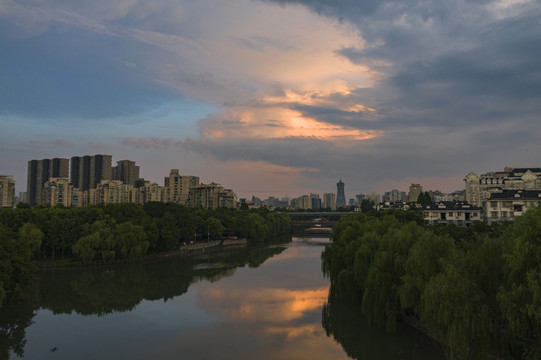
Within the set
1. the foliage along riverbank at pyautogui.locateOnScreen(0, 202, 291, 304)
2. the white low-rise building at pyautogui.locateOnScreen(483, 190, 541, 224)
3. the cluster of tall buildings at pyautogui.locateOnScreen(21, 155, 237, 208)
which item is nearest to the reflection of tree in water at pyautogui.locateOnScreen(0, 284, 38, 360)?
the foliage along riverbank at pyautogui.locateOnScreen(0, 202, 291, 304)

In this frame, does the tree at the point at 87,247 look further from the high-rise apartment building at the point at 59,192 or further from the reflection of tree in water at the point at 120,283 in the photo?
the high-rise apartment building at the point at 59,192

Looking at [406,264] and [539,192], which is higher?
[539,192]

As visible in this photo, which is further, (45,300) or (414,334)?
(45,300)

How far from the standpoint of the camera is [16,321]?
2392 centimetres

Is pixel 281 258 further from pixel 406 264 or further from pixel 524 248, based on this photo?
pixel 524 248

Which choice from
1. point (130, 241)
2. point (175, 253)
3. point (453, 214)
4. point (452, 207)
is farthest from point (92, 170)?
point (453, 214)

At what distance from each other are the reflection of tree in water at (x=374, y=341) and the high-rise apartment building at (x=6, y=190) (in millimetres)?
98371

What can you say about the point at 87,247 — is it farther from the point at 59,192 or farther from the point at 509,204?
the point at 59,192

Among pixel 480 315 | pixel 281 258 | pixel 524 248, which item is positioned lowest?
pixel 281 258

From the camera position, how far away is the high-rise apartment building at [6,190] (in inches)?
3733

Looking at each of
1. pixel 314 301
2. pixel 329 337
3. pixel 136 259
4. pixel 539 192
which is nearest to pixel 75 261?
pixel 136 259

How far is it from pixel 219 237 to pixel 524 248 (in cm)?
6393

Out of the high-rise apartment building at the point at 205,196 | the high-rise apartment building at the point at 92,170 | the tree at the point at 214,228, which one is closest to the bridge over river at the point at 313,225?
the high-rise apartment building at the point at 205,196

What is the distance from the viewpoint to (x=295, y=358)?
708 inches
